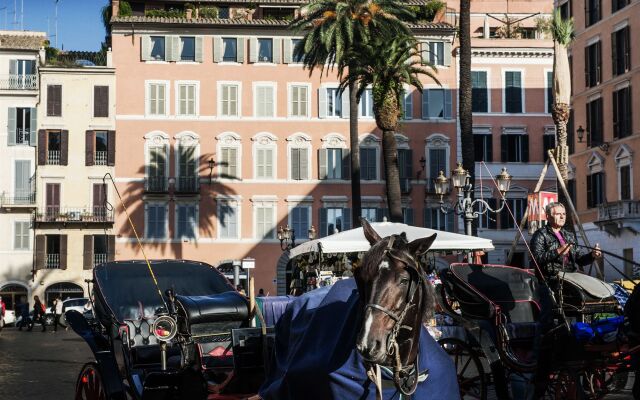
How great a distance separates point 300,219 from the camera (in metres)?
58.5

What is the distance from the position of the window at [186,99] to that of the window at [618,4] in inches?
870

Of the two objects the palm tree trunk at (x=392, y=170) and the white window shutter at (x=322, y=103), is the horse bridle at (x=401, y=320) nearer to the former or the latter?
the palm tree trunk at (x=392, y=170)

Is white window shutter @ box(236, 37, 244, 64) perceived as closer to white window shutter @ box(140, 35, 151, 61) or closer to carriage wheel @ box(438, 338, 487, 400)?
white window shutter @ box(140, 35, 151, 61)

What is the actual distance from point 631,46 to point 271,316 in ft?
131

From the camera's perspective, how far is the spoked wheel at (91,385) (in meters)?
9.31

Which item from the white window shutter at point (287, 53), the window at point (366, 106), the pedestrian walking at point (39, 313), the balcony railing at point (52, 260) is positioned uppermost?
the white window shutter at point (287, 53)

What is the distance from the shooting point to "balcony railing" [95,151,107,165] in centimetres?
5938

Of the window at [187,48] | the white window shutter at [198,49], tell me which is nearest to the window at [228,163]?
the white window shutter at [198,49]

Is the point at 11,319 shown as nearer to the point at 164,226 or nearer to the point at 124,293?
the point at 164,226

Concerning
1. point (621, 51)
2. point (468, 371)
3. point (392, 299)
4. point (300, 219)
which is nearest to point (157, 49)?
point (300, 219)

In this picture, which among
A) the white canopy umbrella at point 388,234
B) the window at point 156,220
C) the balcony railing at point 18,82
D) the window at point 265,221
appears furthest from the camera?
the balcony railing at point 18,82

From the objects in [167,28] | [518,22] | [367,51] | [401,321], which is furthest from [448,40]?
[401,321]

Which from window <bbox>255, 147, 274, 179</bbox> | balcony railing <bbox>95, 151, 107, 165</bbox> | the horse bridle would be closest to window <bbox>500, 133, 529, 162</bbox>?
window <bbox>255, 147, 274, 179</bbox>

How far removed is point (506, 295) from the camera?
34.4ft
